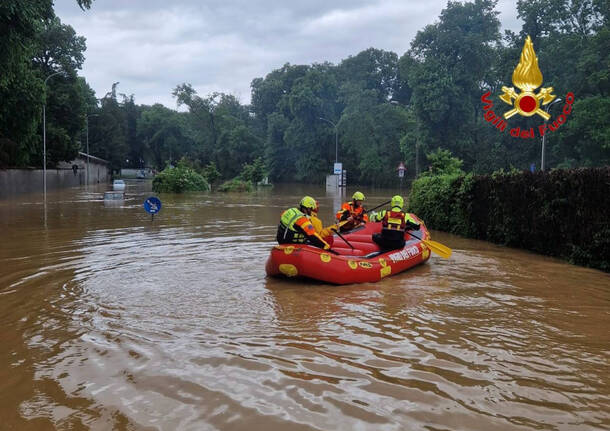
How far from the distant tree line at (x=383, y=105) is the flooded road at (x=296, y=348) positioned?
43.4 ft

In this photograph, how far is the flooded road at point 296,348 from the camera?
3926 mm

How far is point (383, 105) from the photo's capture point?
6109cm

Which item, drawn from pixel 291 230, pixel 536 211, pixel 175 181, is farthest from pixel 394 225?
pixel 175 181

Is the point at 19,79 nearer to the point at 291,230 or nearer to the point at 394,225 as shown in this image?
the point at 291,230

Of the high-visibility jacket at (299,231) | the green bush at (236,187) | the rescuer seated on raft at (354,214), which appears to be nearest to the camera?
the high-visibility jacket at (299,231)

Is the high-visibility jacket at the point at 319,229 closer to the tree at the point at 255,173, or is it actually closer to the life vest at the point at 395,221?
the life vest at the point at 395,221

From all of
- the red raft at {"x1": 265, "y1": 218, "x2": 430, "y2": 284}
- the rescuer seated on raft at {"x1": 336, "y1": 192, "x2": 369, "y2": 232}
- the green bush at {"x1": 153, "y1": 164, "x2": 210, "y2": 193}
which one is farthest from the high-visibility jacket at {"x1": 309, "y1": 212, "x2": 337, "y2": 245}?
the green bush at {"x1": 153, "y1": 164, "x2": 210, "y2": 193}

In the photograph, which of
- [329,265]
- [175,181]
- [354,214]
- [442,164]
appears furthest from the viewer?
[175,181]

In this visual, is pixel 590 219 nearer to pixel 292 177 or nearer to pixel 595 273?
pixel 595 273

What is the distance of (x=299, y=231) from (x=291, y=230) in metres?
0.15

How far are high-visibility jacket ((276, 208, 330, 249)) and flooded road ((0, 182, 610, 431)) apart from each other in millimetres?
743

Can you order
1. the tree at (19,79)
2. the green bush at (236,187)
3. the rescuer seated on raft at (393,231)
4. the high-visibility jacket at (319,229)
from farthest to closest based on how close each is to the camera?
the green bush at (236,187) < the tree at (19,79) < the rescuer seated on raft at (393,231) < the high-visibility jacket at (319,229)

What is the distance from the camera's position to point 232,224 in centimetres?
1808

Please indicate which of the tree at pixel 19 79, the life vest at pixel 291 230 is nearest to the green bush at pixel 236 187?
the tree at pixel 19 79
